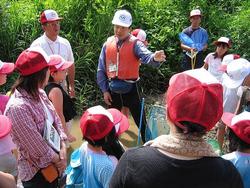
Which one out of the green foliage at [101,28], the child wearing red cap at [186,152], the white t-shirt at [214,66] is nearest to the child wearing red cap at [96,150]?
the child wearing red cap at [186,152]

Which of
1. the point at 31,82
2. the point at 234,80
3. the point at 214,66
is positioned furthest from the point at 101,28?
the point at 31,82

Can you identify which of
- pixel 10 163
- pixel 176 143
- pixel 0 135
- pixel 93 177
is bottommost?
pixel 93 177

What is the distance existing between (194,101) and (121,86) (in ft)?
10.4

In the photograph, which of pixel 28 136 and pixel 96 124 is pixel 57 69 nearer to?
pixel 28 136

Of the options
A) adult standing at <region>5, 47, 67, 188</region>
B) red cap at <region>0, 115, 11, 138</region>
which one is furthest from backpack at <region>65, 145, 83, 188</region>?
red cap at <region>0, 115, 11, 138</region>

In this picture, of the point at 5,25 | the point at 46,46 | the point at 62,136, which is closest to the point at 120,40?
the point at 46,46

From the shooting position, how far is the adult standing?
2.66 m

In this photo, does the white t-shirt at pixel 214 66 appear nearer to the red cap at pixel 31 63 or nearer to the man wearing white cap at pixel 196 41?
the man wearing white cap at pixel 196 41

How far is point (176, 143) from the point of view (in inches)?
60.2

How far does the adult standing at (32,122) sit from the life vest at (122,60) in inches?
71.6

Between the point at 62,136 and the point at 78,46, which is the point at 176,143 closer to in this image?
the point at 62,136

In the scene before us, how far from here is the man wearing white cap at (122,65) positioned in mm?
4562

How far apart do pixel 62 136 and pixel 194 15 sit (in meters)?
4.56

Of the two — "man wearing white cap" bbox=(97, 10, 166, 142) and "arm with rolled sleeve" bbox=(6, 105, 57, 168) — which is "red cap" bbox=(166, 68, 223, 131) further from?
"man wearing white cap" bbox=(97, 10, 166, 142)
